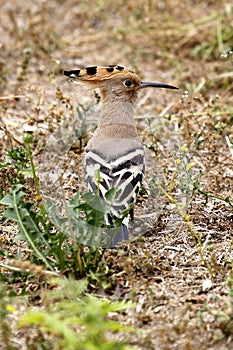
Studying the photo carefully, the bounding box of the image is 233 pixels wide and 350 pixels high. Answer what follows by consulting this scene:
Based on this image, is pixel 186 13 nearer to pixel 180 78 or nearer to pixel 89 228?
pixel 180 78

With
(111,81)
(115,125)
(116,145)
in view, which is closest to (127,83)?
(111,81)

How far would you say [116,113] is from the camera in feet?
14.8

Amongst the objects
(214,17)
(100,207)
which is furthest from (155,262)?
(214,17)

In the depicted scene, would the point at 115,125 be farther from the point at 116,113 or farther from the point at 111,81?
the point at 111,81

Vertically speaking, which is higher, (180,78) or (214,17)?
(214,17)

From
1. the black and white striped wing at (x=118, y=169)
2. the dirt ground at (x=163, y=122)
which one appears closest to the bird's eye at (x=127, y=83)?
the dirt ground at (x=163, y=122)

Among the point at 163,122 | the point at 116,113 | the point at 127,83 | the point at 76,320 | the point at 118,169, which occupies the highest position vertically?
the point at 127,83

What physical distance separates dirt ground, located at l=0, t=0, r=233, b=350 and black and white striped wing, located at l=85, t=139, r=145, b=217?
0.67ft

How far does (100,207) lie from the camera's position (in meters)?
3.38

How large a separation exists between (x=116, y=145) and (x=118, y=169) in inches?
13.2

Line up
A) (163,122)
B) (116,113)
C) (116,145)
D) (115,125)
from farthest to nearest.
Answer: (163,122), (116,113), (115,125), (116,145)

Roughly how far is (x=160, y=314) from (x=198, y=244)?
725mm

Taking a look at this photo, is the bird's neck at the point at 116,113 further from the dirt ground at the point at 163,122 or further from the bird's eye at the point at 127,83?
the dirt ground at the point at 163,122

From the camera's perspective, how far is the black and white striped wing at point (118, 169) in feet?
12.0
